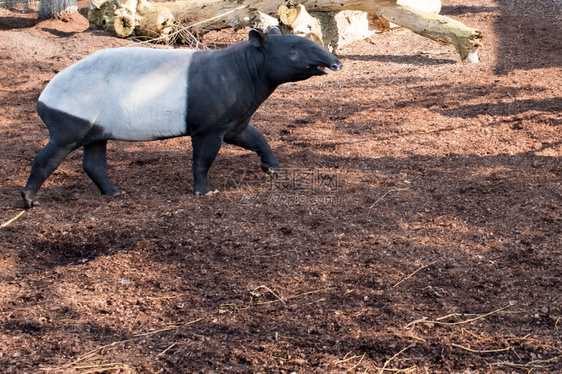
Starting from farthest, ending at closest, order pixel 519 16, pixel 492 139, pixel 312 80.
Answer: pixel 519 16 < pixel 312 80 < pixel 492 139

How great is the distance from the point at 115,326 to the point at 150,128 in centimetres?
186

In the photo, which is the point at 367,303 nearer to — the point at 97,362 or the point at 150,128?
the point at 97,362

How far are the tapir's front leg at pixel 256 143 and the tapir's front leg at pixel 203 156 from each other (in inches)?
8.5

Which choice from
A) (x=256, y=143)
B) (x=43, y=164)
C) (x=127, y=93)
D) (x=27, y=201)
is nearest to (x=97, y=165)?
(x=43, y=164)

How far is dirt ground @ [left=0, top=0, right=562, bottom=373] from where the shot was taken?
3025 mm

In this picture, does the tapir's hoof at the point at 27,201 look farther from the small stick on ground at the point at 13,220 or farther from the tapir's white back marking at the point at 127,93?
the tapir's white back marking at the point at 127,93

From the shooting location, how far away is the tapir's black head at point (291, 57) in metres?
4.38

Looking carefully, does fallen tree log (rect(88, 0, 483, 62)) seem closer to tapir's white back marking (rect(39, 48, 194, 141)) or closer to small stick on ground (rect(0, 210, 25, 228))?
tapir's white back marking (rect(39, 48, 194, 141))

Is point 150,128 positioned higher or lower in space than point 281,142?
higher

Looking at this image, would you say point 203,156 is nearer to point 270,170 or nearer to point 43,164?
point 270,170

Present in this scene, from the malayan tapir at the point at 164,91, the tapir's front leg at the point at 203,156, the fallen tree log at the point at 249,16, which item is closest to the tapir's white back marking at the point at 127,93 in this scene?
the malayan tapir at the point at 164,91

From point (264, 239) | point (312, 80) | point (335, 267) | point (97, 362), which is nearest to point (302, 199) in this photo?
point (264, 239)

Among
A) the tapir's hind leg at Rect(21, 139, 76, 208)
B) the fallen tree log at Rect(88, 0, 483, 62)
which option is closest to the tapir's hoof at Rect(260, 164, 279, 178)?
the tapir's hind leg at Rect(21, 139, 76, 208)

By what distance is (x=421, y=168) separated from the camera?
5359 mm
